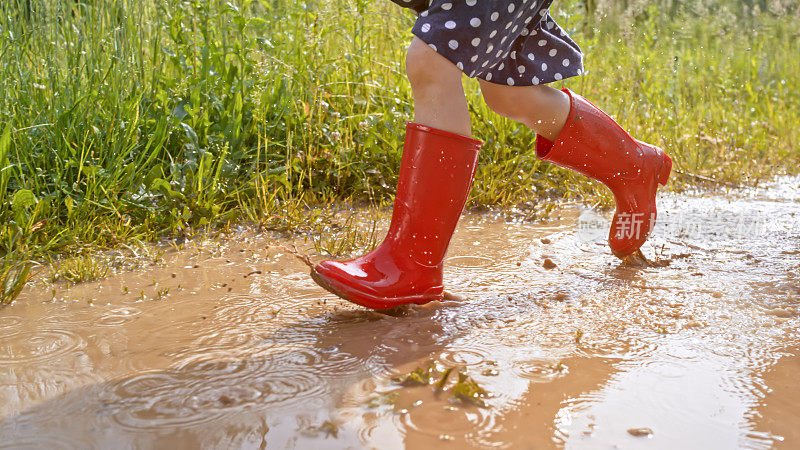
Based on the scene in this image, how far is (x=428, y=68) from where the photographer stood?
187 cm

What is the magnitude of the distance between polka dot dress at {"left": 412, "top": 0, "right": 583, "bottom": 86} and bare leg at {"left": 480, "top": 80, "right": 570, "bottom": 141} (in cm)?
4

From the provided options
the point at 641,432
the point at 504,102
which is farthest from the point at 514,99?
the point at 641,432

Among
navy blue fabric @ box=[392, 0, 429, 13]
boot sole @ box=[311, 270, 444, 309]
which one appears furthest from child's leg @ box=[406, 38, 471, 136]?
boot sole @ box=[311, 270, 444, 309]

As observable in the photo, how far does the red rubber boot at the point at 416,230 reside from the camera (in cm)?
194

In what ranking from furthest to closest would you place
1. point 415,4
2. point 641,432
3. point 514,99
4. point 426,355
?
point 514,99 → point 415,4 → point 426,355 → point 641,432

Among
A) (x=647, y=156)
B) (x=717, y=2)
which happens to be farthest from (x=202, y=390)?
(x=717, y=2)

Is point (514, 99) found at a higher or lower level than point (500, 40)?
lower

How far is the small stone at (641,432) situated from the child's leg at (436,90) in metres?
0.87

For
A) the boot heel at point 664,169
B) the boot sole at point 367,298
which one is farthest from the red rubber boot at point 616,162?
the boot sole at point 367,298

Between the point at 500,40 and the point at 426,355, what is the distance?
0.80 m

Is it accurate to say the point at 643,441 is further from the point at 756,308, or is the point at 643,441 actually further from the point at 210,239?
the point at 210,239

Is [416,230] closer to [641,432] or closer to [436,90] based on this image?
[436,90]

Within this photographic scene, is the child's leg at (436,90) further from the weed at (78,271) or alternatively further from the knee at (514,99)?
the weed at (78,271)

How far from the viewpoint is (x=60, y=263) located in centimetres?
235
